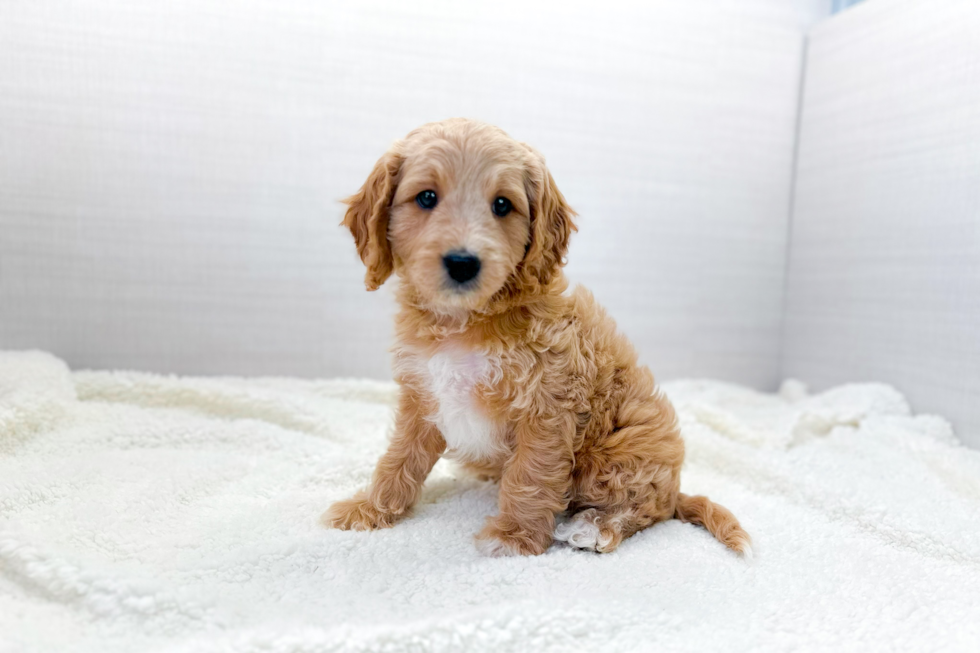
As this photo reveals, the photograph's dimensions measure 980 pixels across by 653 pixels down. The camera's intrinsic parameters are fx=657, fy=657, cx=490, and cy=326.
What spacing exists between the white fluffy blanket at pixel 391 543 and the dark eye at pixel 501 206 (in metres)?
0.82

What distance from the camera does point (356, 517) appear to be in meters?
1.75

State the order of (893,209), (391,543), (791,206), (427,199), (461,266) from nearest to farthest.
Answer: (461,266) → (427,199) → (391,543) → (893,209) → (791,206)

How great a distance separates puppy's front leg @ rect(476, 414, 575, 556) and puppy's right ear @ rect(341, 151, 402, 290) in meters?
0.52

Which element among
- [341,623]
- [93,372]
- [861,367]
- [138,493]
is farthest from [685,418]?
[93,372]

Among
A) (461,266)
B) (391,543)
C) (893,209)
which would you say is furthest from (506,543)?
(893,209)

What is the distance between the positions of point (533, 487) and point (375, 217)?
0.76 metres

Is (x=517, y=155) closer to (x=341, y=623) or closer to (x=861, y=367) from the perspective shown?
(x=341, y=623)

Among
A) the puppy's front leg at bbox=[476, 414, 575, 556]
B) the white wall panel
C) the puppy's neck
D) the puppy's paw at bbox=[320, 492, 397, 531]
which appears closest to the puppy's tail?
the puppy's front leg at bbox=[476, 414, 575, 556]

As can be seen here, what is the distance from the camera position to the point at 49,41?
7.92 ft

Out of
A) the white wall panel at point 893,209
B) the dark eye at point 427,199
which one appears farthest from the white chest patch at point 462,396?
the white wall panel at point 893,209

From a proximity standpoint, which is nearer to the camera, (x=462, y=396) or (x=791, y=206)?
(x=462, y=396)

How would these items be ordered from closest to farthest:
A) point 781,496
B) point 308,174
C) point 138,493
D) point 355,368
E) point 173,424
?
1. point 138,493
2. point 781,496
3. point 173,424
4. point 308,174
5. point 355,368

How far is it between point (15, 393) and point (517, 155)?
1835mm

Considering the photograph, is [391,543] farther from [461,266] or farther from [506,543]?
[461,266]
